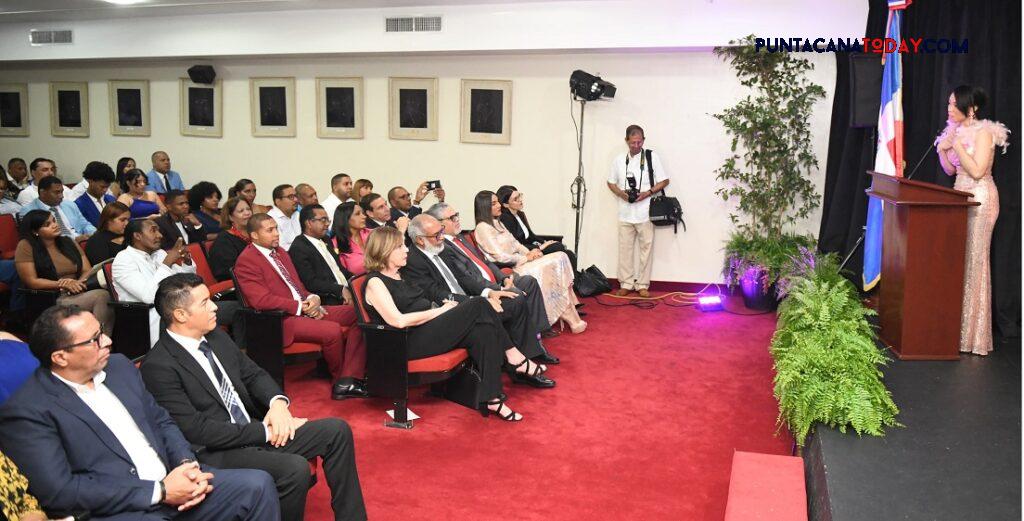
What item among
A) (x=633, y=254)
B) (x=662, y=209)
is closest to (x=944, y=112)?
(x=662, y=209)

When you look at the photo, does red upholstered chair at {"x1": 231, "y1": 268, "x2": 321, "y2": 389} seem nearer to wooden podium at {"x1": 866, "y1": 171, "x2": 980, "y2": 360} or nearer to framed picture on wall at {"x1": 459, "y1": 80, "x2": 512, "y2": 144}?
wooden podium at {"x1": 866, "y1": 171, "x2": 980, "y2": 360}

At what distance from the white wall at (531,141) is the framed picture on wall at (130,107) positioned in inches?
4.0

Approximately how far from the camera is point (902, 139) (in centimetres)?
683

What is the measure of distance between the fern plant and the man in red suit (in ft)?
7.86

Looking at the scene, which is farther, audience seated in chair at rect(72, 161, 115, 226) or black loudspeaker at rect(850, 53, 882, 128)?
audience seated in chair at rect(72, 161, 115, 226)

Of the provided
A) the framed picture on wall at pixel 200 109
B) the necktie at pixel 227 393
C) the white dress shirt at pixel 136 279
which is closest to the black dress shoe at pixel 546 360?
the white dress shirt at pixel 136 279

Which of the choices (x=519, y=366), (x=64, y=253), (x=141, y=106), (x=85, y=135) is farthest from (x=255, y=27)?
(x=519, y=366)

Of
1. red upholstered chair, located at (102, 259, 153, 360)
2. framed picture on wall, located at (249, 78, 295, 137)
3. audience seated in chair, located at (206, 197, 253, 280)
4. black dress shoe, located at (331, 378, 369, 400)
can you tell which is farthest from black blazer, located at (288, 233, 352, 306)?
framed picture on wall, located at (249, 78, 295, 137)

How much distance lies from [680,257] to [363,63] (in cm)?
394

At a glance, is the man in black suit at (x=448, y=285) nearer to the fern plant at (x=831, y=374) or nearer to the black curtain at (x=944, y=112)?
the fern plant at (x=831, y=374)

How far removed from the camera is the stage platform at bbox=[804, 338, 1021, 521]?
10.9ft

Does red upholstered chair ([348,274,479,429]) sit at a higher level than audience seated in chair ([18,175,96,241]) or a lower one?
lower

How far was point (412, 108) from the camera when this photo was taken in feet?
31.5

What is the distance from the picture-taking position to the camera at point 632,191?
8.74 m
